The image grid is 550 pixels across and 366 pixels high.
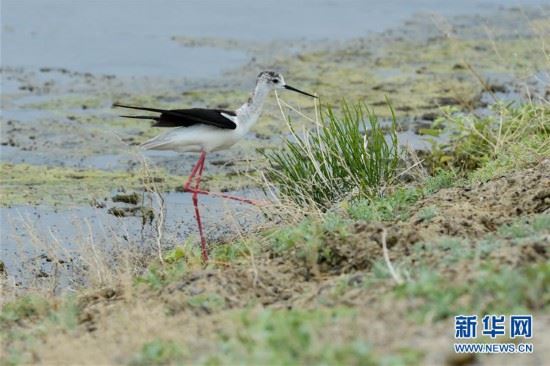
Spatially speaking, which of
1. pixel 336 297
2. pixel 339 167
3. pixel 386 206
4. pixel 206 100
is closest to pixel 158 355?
pixel 336 297

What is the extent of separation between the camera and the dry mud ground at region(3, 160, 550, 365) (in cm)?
427

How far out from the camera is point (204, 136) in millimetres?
7641

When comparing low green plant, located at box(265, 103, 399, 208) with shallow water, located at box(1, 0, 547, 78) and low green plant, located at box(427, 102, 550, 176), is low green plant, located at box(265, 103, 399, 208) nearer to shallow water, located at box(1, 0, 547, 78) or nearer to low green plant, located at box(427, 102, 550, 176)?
low green plant, located at box(427, 102, 550, 176)

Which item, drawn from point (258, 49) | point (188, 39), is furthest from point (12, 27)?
point (258, 49)

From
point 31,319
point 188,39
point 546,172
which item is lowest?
point 31,319

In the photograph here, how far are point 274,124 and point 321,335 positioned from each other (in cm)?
740

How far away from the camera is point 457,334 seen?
4.34 meters

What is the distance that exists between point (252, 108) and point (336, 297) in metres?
2.90

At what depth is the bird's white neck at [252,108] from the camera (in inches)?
307

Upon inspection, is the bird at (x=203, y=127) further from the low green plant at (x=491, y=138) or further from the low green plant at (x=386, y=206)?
the low green plant at (x=491, y=138)

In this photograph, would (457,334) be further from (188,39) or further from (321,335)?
(188,39)

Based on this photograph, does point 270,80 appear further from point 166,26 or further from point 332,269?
point 166,26

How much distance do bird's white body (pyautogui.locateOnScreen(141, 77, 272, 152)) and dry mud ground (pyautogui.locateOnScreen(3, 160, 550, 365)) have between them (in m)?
1.34

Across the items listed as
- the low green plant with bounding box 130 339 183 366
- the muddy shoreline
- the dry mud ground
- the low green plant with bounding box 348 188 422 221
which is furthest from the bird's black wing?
the low green plant with bounding box 130 339 183 366
